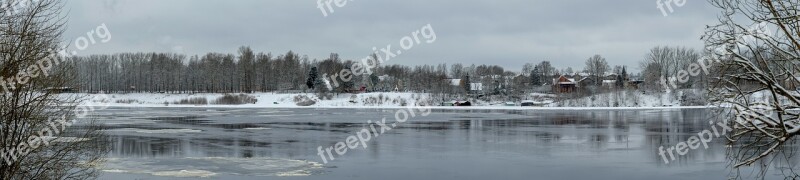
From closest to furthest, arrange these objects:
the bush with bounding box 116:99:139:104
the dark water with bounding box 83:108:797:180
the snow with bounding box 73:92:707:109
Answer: the dark water with bounding box 83:108:797:180 < the snow with bounding box 73:92:707:109 < the bush with bounding box 116:99:139:104

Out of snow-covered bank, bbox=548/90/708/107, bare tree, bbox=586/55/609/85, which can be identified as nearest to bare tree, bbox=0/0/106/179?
snow-covered bank, bbox=548/90/708/107

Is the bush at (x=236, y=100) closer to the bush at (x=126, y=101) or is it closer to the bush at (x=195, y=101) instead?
the bush at (x=195, y=101)

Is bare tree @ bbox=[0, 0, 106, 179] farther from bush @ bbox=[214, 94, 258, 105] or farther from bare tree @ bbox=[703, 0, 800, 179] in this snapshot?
bush @ bbox=[214, 94, 258, 105]

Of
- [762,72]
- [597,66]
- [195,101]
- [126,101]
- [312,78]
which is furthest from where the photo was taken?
[597,66]

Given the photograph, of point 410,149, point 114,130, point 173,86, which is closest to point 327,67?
point 173,86

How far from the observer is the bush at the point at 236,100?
85.2 meters

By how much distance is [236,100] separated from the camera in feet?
281

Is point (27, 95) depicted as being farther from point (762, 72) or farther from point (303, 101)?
point (303, 101)

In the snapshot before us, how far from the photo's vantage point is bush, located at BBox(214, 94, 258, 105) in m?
85.2

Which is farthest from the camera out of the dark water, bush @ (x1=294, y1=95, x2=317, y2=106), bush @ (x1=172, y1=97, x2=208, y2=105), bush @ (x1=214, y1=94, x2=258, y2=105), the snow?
bush @ (x1=172, y1=97, x2=208, y2=105)

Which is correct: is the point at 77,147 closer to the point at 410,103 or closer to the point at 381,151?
the point at 381,151

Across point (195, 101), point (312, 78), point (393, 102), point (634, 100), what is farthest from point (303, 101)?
point (634, 100)

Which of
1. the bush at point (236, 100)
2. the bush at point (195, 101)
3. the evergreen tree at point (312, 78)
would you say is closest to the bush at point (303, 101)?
the bush at point (236, 100)

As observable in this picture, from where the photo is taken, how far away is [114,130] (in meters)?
33.1
